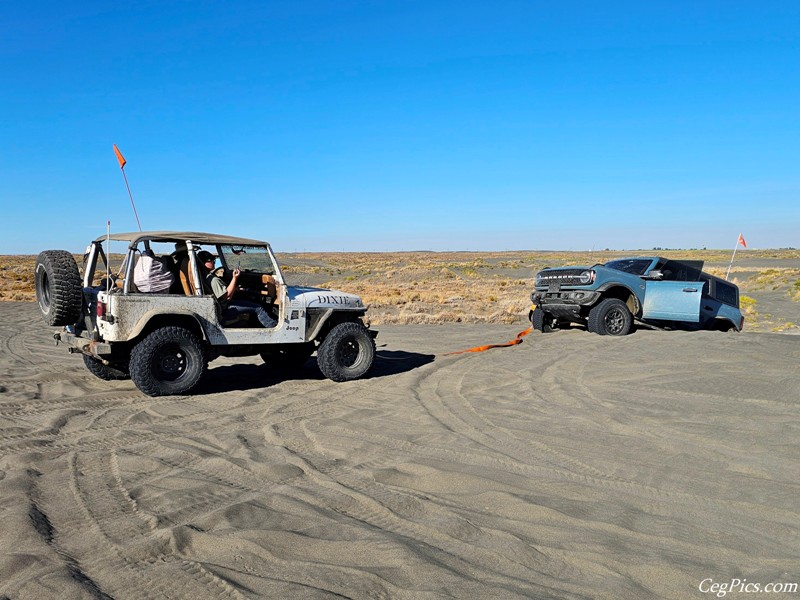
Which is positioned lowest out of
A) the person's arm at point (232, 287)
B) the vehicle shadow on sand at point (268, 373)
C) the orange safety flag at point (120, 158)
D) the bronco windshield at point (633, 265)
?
the vehicle shadow on sand at point (268, 373)

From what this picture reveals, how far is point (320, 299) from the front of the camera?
8922 millimetres

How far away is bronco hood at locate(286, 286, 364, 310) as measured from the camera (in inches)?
344

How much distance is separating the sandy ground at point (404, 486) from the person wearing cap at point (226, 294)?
955 millimetres

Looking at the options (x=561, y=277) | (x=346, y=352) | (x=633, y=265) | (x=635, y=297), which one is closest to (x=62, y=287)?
(x=346, y=352)

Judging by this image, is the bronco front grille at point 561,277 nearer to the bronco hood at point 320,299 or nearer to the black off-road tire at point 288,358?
the bronco hood at point 320,299

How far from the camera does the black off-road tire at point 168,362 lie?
24.9 ft

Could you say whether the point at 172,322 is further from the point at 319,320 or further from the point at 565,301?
the point at 565,301

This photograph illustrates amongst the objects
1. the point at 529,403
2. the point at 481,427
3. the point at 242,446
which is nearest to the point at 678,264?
the point at 529,403

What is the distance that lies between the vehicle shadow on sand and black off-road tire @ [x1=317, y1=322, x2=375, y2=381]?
A: 1.00ft

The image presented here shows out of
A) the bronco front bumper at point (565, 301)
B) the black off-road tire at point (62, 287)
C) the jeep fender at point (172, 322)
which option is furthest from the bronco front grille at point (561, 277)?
the black off-road tire at point (62, 287)

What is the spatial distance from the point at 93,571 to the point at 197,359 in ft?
15.4

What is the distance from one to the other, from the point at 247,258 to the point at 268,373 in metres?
1.85

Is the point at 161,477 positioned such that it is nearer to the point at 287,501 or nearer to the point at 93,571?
the point at 287,501

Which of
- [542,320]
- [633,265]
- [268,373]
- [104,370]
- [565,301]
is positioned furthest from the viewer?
[542,320]
